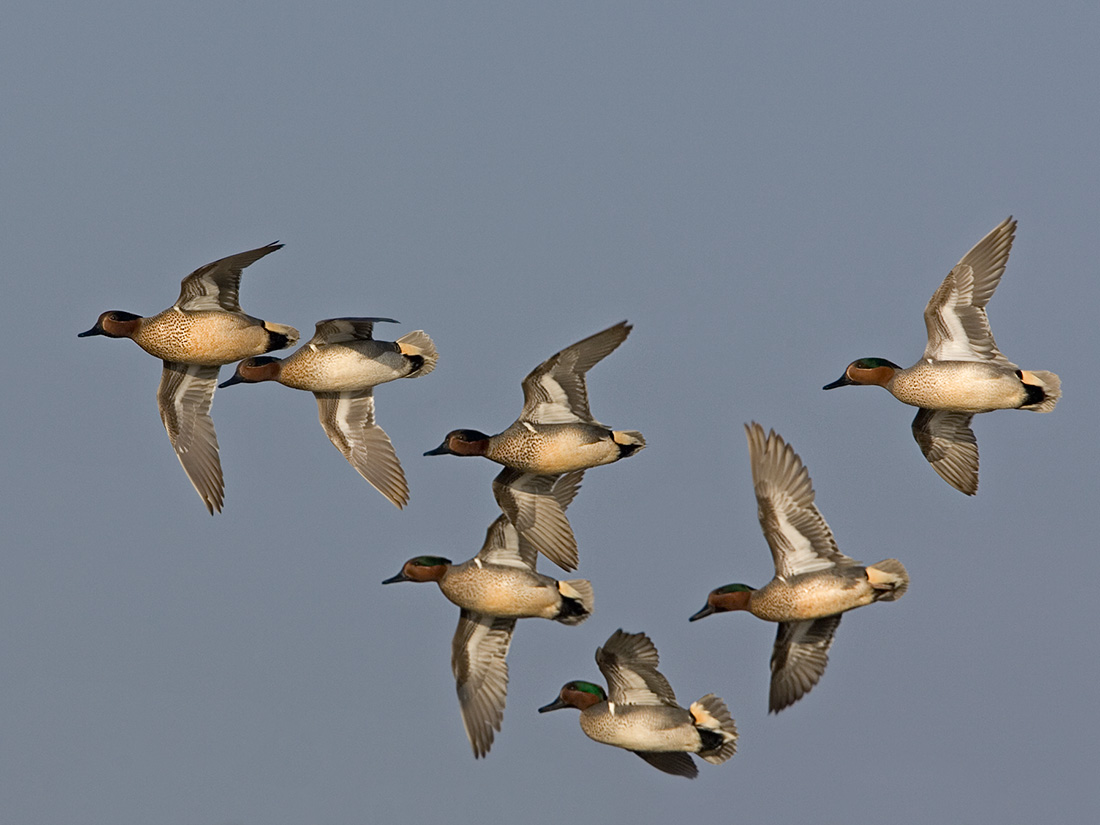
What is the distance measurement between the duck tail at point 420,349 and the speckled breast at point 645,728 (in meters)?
3.85

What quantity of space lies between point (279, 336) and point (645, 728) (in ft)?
16.5

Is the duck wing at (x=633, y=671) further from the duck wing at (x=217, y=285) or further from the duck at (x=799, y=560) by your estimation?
the duck wing at (x=217, y=285)

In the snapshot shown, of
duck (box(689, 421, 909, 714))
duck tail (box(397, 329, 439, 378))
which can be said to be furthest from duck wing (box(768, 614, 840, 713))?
duck tail (box(397, 329, 439, 378))

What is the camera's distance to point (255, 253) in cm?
1822

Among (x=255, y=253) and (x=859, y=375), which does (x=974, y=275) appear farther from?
(x=255, y=253)

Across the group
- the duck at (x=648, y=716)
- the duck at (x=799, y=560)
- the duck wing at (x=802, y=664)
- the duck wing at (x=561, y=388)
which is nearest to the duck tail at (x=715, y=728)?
the duck at (x=648, y=716)

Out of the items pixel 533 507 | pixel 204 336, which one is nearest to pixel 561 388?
pixel 533 507

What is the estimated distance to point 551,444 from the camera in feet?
60.2

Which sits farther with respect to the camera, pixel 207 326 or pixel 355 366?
pixel 355 366

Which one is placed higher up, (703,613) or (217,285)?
(217,285)

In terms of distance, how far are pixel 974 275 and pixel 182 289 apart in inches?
293

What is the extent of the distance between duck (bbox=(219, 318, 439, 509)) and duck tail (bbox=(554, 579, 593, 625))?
2781 mm

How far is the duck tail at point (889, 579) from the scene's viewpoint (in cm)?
1745

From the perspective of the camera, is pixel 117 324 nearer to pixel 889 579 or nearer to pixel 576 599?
pixel 576 599
